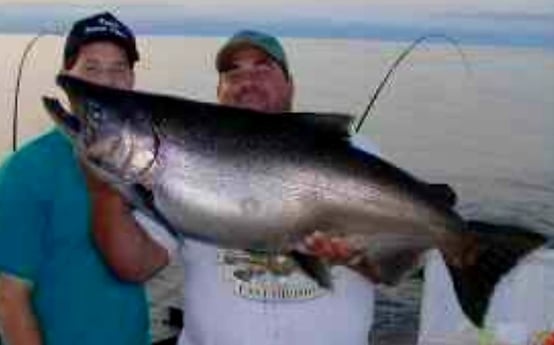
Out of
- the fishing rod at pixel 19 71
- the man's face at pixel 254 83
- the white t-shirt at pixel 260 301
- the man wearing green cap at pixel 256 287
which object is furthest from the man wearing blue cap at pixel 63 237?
the fishing rod at pixel 19 71

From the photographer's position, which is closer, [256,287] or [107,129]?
[107,129]

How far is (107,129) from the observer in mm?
3750

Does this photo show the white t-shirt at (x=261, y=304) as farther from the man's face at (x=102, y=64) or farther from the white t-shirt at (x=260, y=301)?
the man's face at (x=102, y=64)

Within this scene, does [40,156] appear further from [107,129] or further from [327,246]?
[327,246]

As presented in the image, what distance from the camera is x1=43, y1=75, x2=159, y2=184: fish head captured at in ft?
12.2

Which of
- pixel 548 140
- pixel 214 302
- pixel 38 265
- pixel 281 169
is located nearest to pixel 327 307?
pixel 214 302

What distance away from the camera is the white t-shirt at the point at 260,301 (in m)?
4.41

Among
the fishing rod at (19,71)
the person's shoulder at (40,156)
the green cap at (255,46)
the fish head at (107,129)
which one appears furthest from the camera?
the fishing rod at (19,71)

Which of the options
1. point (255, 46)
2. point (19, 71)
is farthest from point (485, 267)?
point (19, 71)

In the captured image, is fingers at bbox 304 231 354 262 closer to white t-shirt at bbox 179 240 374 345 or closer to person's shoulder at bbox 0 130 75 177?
white t-shirt at bbox 179 240 374 345

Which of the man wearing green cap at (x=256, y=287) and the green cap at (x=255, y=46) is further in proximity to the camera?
the green cap at (x=255, y=46)

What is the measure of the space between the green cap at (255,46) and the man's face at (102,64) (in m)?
0.53

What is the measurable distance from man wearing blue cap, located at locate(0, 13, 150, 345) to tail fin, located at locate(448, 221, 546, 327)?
1235 mm

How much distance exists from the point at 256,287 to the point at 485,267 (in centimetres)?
88
